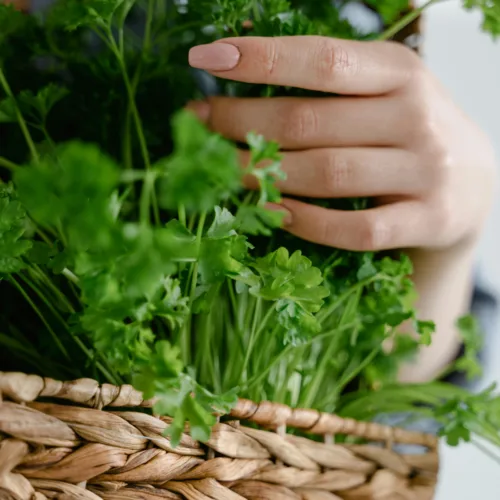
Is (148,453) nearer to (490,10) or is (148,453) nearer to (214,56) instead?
(214,56)

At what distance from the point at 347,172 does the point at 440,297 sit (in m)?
0.34

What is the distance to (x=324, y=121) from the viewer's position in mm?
755

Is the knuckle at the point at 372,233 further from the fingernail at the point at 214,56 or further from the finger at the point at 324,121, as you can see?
the fingernail at the point at 214,56

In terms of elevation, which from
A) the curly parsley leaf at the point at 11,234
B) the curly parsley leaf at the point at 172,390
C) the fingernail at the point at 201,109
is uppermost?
the fingernail at the point at 201,109

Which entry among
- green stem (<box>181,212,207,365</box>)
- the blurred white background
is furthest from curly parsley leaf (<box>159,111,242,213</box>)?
the blurred white background

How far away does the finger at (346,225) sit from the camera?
73 cm

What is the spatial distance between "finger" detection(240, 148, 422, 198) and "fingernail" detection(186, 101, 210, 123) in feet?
0.32

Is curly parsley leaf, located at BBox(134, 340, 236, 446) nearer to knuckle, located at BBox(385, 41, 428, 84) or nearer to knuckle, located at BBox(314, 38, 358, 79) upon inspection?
knuckle, located at BBox(314, 38, 358, 79)

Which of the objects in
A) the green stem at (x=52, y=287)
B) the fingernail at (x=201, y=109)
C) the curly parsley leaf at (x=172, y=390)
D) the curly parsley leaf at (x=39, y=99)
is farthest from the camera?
the fingernail at (x=201, y=109)

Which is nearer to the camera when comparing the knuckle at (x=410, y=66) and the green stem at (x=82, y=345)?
the green stem at (x=82, y=345)

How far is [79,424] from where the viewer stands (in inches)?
21.1

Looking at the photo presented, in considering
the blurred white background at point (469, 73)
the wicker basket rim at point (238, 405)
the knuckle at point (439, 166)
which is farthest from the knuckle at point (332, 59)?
the blurred white background at point (469, 73)

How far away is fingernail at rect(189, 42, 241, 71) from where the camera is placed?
69 centimetres

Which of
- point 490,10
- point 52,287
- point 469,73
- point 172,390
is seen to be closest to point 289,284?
point 172,390
